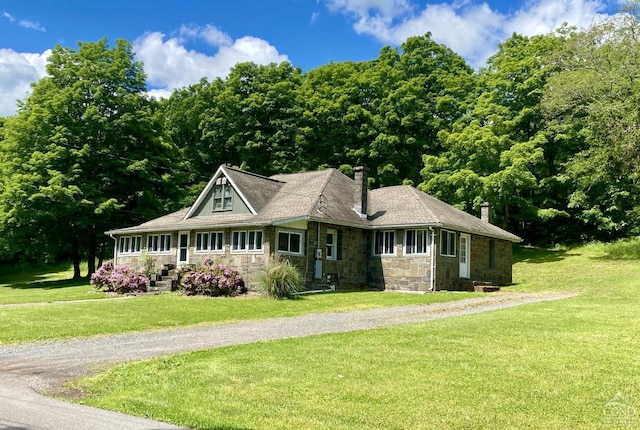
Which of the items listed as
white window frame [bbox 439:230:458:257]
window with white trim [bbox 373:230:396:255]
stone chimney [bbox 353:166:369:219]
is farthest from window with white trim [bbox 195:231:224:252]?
white window frame [bbox 439:230:458:257]

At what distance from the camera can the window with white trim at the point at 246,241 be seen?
2355 cm

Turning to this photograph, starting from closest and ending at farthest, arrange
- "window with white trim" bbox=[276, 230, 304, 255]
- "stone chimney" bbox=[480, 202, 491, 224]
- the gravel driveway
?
the gravel driveway, "window with white trim" bbox=[276, 230, 304, 255], "stone chimney" bbox=[480, 202, 491, 224]

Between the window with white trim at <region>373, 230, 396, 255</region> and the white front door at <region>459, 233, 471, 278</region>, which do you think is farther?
the white front door at <region>459, 233, 471, 278</region>

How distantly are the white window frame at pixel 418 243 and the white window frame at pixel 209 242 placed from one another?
8.20 metres

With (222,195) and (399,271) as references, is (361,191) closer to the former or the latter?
(399,271)

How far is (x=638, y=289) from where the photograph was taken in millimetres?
21000

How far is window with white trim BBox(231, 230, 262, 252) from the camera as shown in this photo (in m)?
23.5

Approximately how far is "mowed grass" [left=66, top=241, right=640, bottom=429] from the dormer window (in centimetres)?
1550

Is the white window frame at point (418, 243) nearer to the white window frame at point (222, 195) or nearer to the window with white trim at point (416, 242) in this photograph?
the window with white trim at point (416, 242)

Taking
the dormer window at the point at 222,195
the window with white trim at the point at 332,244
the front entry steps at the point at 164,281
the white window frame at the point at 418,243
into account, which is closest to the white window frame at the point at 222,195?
the dormer window at the point at 222,195

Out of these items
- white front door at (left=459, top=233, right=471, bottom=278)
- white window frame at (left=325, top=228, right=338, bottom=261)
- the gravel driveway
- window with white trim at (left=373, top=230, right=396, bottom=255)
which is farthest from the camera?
white front door at (left=459, top=233, right=471, bottom=278)

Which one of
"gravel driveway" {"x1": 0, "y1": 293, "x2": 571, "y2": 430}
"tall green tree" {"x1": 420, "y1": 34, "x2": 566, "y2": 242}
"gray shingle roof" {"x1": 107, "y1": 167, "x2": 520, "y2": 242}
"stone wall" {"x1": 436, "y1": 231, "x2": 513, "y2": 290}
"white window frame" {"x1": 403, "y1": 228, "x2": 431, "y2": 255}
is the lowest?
"gravel driveway" {"x1": 0, "y1": 293, "x2": 571, "y2": 430}

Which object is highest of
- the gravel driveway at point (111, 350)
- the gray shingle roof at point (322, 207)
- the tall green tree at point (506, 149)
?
the tall green tree at point (506, 149)

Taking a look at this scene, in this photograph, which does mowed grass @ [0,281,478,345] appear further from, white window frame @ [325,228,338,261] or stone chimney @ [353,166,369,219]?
stone chimney @ [353,166,369,219]
